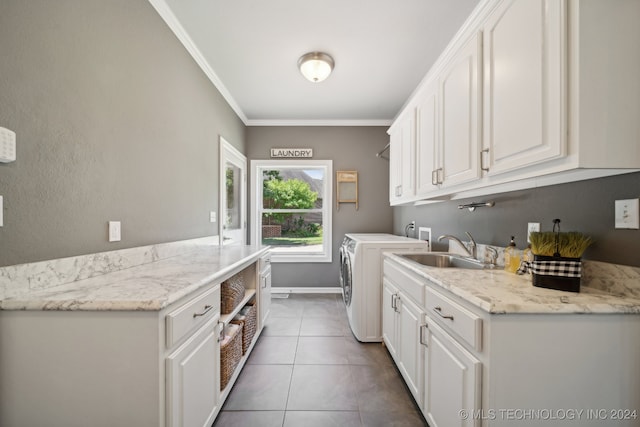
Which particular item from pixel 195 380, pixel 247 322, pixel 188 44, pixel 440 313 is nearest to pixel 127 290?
pixel 195 380

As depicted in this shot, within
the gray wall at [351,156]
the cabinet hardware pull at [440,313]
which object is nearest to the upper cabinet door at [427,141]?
the cabinet hardware pull at [440,313]

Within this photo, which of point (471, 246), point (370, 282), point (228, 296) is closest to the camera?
point (228, 296)

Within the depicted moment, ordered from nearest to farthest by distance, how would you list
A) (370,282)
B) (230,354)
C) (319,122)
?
(230,354), (370,282), (319,122)

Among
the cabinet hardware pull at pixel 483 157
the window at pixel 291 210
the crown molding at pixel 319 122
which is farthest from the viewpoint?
the window at pixel 291 210

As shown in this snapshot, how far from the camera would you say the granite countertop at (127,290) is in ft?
2.95

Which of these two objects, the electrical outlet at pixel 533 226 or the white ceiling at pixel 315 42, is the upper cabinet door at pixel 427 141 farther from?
the electrical outlet at pixel 533 226

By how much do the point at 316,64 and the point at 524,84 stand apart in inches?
68.2

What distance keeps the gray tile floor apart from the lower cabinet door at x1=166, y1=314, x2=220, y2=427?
1.12 feet

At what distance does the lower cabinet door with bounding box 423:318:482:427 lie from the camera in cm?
99

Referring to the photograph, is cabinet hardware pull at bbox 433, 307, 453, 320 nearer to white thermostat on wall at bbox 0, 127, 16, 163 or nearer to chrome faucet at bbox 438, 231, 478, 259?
chrome faucet at bbox 438, 231, 478, 259

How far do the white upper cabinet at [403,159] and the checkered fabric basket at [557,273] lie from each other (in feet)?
4.30

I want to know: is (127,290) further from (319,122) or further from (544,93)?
(319,122)

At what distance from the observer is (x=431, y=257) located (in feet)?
7.49

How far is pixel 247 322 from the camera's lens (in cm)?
214
